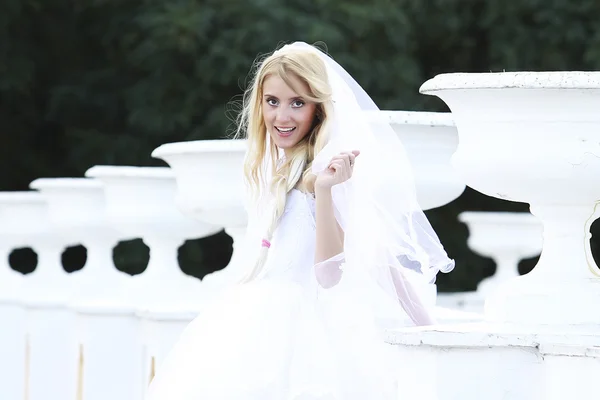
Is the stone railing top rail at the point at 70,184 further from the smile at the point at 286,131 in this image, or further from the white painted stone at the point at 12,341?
the smile at the point at 286,131

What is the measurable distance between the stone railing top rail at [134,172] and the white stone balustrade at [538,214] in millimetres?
2734

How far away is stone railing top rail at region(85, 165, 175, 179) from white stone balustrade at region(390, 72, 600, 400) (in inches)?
108

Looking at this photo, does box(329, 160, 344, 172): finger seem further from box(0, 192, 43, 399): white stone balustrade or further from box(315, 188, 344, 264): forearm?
box(0, 192, 43, 399): white stone balustrade

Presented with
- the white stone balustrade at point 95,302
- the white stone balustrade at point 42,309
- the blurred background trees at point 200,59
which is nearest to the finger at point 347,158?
the white stone balustrade at point 95,302

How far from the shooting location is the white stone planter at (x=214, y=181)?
4.92 m

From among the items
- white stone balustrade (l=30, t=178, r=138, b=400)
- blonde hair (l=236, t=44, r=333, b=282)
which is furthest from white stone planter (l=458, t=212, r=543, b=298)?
blonde hair (l=236, t=44, r=333, b=282)

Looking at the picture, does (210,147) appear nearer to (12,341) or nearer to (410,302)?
(410,302)

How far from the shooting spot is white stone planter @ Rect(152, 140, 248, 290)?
492cm

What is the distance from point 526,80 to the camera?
2869 mm

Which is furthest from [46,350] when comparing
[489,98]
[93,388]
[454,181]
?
[489,98]

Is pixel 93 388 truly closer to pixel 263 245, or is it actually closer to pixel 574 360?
pixel 263 245

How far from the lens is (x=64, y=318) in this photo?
746 centimetres

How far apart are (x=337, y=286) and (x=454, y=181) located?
4.00ft

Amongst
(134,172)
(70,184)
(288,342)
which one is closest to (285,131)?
(288,342)
